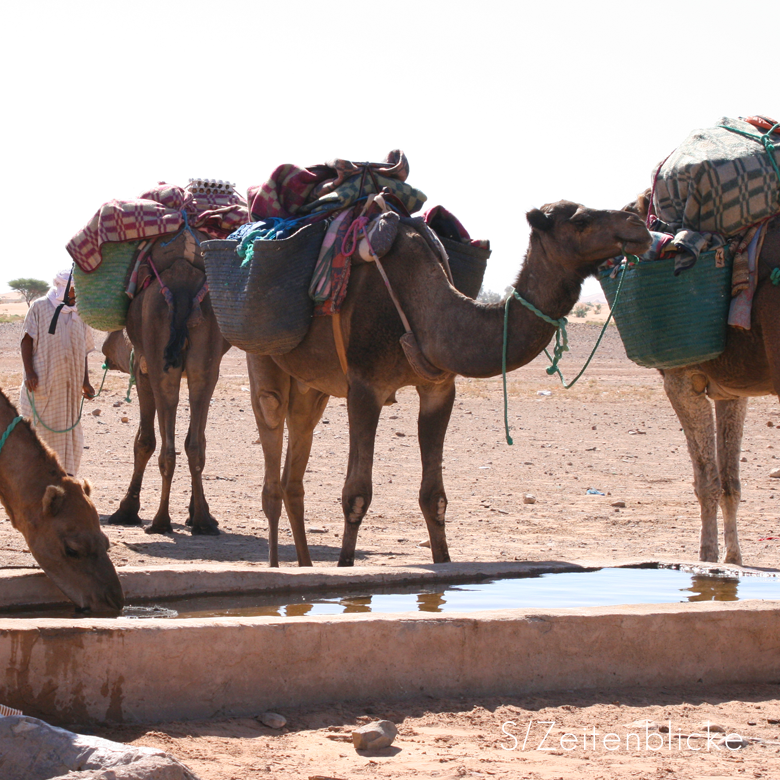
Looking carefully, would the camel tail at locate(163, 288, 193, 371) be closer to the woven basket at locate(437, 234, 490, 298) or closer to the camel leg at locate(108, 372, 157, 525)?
the camel leg at locate(108, 372, 157, 525)

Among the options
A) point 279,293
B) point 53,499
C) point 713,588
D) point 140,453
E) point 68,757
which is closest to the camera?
point 68,757

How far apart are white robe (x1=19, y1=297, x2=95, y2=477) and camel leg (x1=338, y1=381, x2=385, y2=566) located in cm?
352

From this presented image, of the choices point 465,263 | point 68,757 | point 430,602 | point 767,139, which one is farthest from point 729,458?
point 68,757

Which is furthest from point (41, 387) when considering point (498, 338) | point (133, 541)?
point (498, 338)

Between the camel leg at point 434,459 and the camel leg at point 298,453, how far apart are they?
102 centimetres

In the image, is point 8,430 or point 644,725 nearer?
point 644,725

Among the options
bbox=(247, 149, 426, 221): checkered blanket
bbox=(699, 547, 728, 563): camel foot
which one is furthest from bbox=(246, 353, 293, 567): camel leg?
bbox=(699, 547, 728, 563): camel foot

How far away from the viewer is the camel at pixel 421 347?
5.42 m

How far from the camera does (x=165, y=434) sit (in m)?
9.25

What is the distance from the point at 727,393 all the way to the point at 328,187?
2927 mm

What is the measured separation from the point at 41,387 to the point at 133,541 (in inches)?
63.6

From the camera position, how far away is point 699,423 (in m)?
7.22

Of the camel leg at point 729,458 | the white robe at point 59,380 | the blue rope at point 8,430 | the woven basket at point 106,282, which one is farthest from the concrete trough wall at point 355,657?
the woven basket at point 106,282

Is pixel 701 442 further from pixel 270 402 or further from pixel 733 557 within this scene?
pixel 270 402
